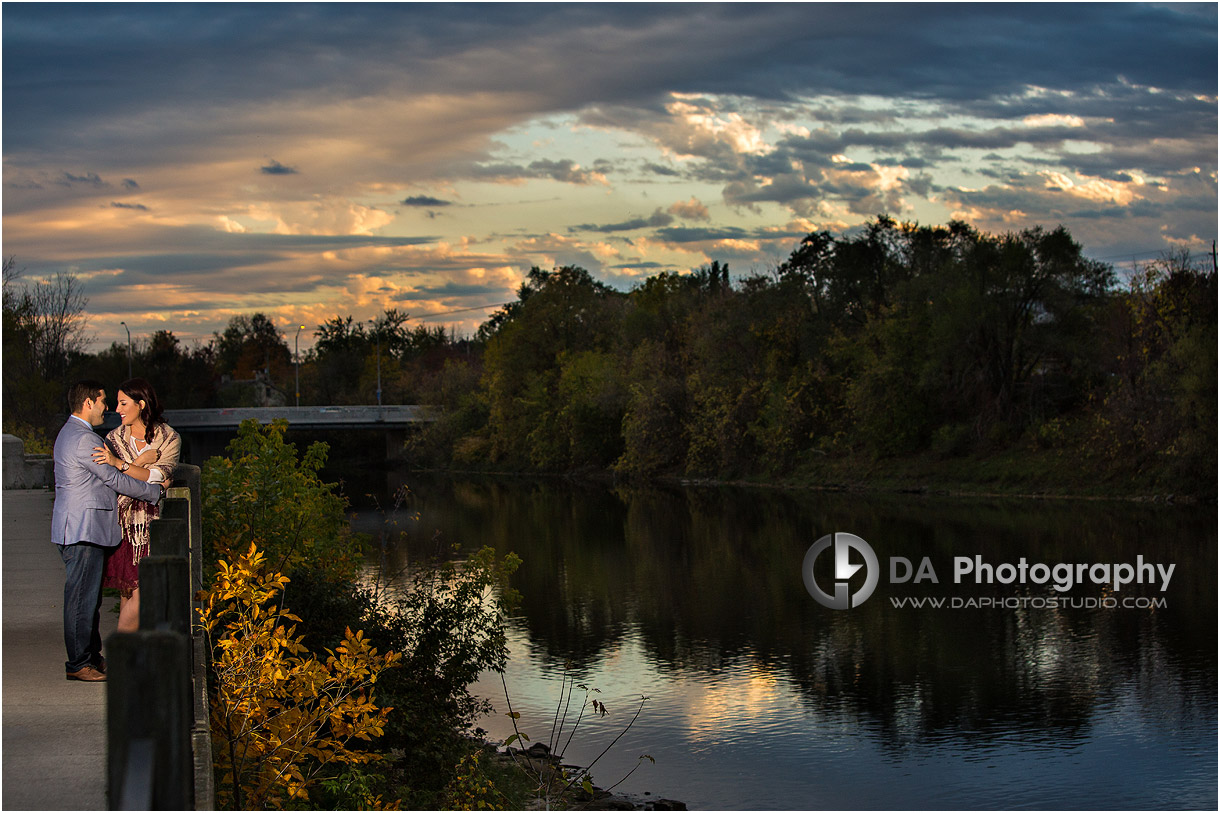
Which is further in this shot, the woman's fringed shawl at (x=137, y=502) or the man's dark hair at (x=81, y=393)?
the woman's fringed shawl at (x=137, y=502)

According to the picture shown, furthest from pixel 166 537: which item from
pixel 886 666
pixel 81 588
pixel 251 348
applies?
pixel 251 348

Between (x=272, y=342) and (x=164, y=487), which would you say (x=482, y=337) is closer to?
(x=272, y=342)

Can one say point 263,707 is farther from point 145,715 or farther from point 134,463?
point 145,715

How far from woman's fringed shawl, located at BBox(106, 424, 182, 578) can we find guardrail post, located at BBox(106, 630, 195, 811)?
444cm

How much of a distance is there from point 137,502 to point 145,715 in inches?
184

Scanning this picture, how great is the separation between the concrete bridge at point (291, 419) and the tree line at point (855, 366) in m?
3.46

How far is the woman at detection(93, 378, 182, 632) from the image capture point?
838 centimetres

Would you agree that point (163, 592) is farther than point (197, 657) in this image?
No

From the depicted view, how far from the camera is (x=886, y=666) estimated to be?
66.9 feet

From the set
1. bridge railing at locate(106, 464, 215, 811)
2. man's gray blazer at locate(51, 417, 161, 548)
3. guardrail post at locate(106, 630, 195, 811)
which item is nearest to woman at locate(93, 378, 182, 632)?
man's gray blazer at locate(51, 417, 161, 548)

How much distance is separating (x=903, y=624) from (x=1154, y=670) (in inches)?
Answer: 204

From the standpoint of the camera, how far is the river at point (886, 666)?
48.6 ft
